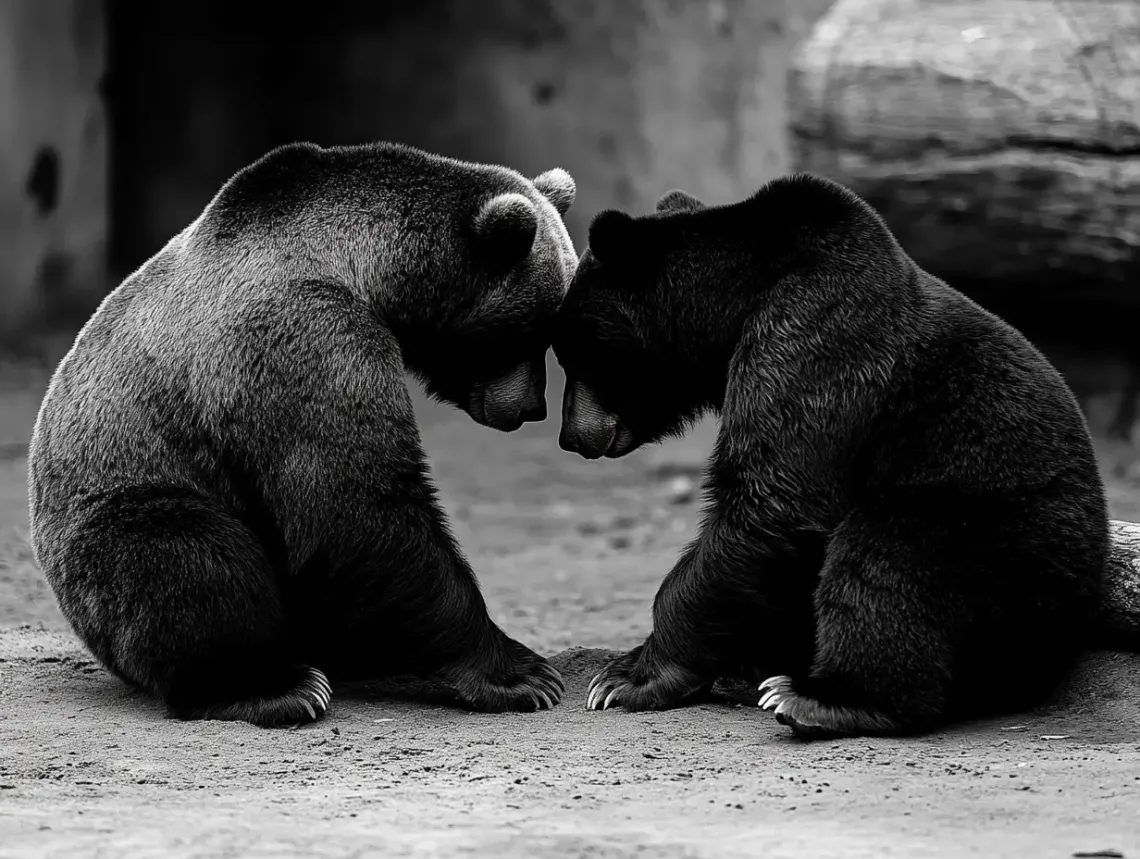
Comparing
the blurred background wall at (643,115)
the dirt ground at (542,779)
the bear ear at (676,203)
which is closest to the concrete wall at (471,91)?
the blurred background wall at (643,115)

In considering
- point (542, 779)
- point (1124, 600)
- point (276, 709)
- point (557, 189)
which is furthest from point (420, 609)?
point (1124, 600)

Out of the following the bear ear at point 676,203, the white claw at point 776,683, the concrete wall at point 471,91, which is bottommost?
the white claw at point 776,683

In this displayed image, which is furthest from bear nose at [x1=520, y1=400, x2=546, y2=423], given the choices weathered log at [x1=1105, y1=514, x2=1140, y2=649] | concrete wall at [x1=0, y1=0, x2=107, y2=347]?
concrete wall at [x1=0, y1=0, x2=107, y2=347]

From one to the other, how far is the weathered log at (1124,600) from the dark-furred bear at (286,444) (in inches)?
75.4

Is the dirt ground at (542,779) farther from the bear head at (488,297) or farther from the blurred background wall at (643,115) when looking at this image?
the blurred background wall at (643,115)

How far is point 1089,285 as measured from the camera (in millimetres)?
9961

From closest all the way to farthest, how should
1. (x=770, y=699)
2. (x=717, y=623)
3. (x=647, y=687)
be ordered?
(x=770, y=699), (x=717, y=623), (x=647, y=687)

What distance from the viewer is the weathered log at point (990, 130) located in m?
9.54

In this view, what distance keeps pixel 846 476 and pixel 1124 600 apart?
111 cm

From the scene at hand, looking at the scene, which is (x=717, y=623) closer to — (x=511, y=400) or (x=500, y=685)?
(x=500, y=685)

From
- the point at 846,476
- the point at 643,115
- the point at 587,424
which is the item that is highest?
the point at 643,115

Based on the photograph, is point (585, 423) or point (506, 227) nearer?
point (506, 227)

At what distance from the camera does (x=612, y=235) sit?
17.0ft

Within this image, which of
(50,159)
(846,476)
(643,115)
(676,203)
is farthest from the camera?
(50,159)
